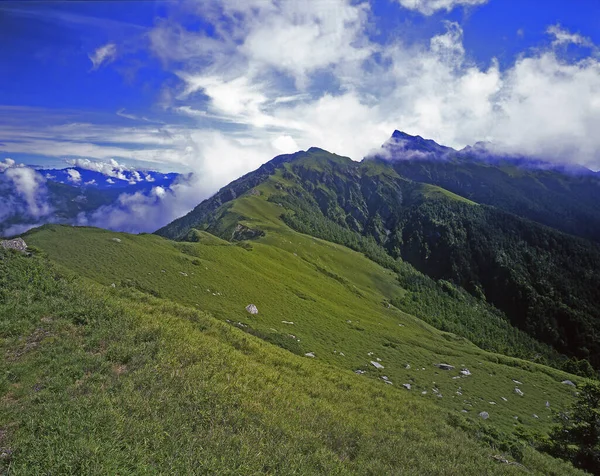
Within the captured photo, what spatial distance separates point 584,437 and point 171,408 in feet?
110

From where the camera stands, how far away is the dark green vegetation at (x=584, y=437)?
993 inches

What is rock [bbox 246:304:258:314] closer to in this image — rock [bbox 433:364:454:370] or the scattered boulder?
rock [bbox 433:364:454:370]

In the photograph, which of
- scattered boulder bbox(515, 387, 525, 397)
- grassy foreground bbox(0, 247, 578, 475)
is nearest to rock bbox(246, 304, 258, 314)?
grassy foreground bbox(0, 247, 578, 475)

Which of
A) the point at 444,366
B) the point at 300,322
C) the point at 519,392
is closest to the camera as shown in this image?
the point at 519,392

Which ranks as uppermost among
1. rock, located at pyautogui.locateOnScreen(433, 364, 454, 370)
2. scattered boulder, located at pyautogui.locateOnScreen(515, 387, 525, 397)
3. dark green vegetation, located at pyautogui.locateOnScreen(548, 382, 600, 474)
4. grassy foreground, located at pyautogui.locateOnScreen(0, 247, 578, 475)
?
grassy foreground, located at pyautogui.locateOnScreen(0, 247, 578, 475)

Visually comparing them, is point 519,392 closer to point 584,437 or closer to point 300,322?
point 584,437

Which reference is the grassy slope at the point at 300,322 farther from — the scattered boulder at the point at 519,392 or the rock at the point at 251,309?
the rock at the point at 251,309

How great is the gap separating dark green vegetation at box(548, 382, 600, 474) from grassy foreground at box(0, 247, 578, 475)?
6386 millimetres

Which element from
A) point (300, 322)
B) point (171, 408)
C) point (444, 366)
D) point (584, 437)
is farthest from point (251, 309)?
point (584, 437)

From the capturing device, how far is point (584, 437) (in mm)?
26609

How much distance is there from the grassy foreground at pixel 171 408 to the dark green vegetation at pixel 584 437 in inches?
251

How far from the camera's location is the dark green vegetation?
25219 mm

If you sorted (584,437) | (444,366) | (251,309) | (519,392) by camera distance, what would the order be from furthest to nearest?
(444,366)
(519,392)
(251,309)
(584,437)

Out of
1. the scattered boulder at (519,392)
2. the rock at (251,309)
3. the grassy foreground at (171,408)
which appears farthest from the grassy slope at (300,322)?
the grassy foreground at (171,408)
